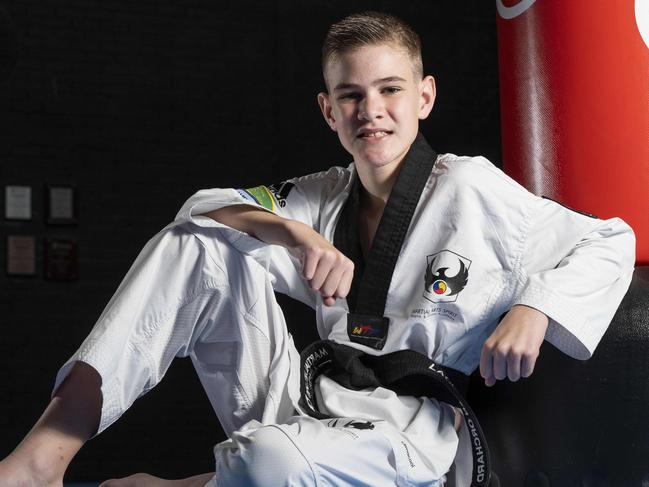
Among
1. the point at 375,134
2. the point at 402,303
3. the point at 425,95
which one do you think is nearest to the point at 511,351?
the point at 402,303

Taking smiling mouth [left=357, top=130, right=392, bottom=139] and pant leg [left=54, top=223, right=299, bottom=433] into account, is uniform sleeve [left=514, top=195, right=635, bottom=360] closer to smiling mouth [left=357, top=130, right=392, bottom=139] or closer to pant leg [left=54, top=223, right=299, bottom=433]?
smiling mouth [left=357, top=130, right=392, bottom=139]

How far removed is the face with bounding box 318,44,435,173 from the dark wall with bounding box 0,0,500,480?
3.64 metres

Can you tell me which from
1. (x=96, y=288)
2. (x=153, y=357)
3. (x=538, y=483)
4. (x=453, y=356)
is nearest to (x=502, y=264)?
(x=453, y=356)

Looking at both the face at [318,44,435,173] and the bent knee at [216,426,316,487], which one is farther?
the face at [318,44,435,173]

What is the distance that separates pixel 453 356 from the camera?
1865mm

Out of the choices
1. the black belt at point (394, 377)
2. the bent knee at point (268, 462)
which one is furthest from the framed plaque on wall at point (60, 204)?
the bent knee at point (268, 462)

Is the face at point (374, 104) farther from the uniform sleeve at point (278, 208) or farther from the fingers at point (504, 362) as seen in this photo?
the fingers at point (504, 362)

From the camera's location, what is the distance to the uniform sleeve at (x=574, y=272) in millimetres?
1713

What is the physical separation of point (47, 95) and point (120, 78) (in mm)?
426

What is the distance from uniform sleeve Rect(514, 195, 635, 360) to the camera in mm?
1713

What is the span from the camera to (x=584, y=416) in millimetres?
1740

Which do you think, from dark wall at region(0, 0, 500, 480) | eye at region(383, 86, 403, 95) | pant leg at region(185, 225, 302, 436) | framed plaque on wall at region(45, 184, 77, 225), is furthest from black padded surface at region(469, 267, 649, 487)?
framed plaque on wall at region(45, 184, 77, 225)

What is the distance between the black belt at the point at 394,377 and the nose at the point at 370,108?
1.59 feet

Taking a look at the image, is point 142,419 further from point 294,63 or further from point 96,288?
point 294,63
